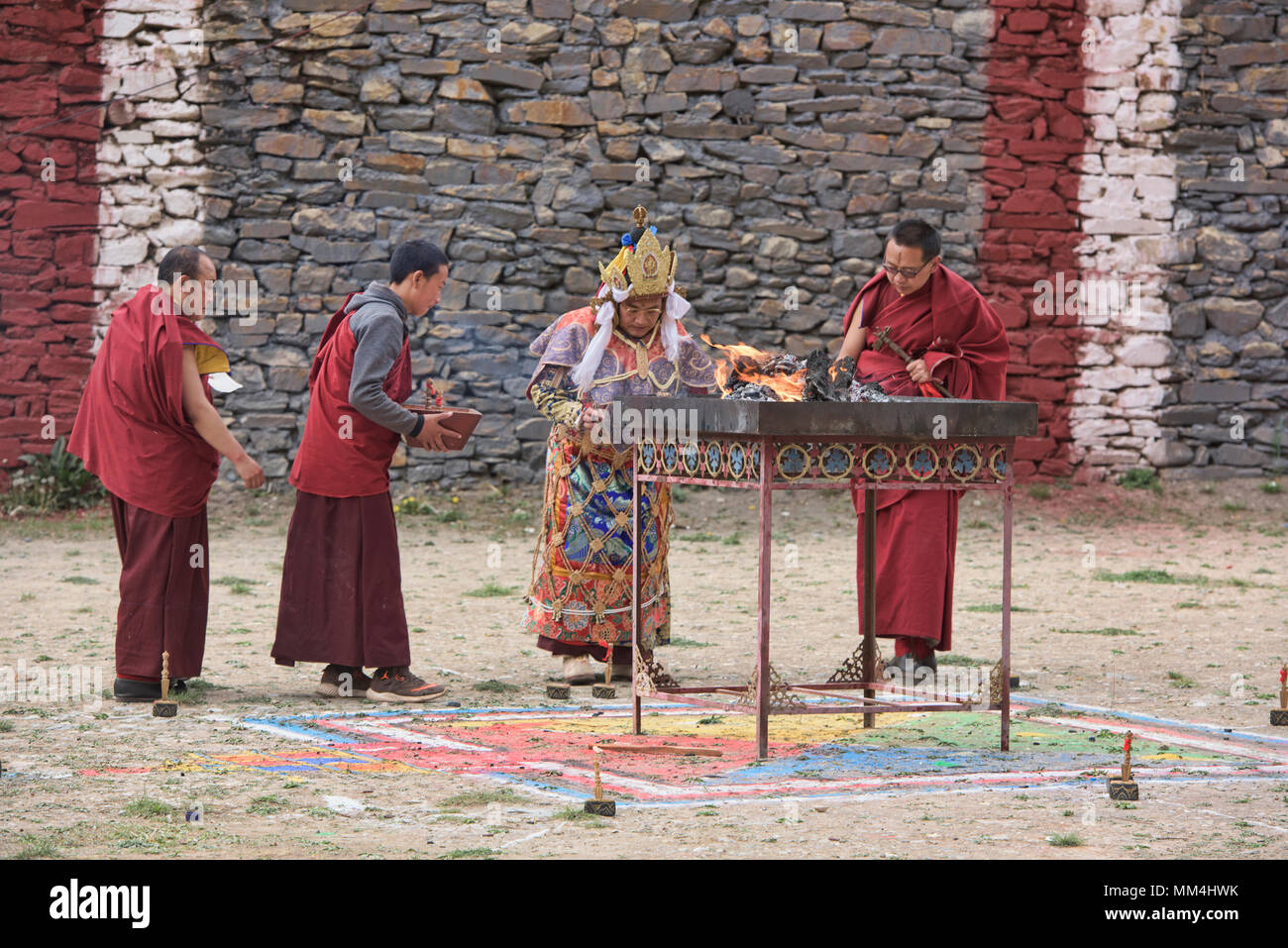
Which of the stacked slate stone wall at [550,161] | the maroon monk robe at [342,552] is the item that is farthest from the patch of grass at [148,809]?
the stacked slate stone wall at [550,161]

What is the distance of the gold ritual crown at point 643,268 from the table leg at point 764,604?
4.53 feet

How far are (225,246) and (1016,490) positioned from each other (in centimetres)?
679

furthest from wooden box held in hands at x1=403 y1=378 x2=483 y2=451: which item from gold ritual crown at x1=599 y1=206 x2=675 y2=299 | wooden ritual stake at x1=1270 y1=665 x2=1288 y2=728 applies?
wooden ritual stake at x1=1270 y1=665 x2=1288 y2=728

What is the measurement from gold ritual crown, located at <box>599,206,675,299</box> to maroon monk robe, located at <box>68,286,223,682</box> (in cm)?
154

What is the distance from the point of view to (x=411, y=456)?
12.2 metres

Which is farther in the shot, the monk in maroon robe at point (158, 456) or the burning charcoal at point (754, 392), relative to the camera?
the monk in maroon robe at point (158, 456)

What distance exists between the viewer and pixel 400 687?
564 centimetres

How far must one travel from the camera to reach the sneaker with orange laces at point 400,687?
18.5 feet

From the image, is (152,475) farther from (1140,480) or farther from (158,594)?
(1140,480)

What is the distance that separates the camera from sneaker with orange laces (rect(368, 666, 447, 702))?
562cm

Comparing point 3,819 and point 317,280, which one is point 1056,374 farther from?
point 3,819

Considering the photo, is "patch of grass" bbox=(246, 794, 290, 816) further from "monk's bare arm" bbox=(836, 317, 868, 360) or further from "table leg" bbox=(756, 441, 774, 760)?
"monk's bare arm" bbox=(836, 317, 868, 360)

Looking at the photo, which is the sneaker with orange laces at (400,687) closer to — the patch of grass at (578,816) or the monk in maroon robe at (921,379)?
the monk in maroon robe at (921,379)
